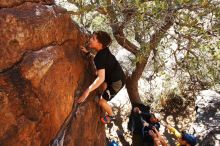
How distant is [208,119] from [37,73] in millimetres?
6237

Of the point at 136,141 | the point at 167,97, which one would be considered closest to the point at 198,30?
the point at 136,141

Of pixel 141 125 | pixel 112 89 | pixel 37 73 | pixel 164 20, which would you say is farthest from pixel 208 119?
pixel 37 73

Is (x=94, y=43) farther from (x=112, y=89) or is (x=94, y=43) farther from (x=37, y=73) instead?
(x=37, y=73)

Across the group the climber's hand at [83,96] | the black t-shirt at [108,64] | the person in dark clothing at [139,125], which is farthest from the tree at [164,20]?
the climber's hand at [83,96]

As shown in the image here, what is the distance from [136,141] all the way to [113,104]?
409cm

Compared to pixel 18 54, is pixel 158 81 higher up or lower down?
lower down

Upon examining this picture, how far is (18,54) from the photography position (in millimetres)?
4316

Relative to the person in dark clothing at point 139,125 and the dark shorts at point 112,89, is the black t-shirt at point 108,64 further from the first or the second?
the person in dark clothing at point 139,125

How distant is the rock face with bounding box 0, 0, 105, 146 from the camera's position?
4.16 metres

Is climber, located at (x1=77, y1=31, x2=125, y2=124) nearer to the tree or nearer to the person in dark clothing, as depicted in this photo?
the tree

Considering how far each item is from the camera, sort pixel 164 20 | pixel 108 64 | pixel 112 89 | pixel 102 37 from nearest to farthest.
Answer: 1. pixel 102 37
2. pixel 108 64
3. pixel 164 20
4. pixel 112 89

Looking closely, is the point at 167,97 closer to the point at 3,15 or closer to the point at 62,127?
the point at 62,127

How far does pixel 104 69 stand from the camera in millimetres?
5461

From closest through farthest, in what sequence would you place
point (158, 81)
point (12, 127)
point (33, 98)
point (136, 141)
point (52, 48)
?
point (12, 127) < point (33, 98) < point (52, 48) < point (136, 141) < point (158, 81)
